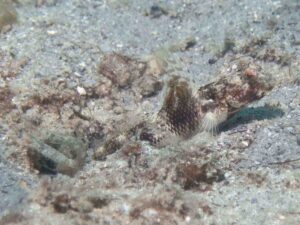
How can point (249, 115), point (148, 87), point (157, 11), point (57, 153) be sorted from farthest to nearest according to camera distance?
point (157, 11) < point (148, 87) < point (249, 115) < point (57, 153)

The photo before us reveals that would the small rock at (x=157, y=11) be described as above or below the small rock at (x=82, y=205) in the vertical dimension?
above

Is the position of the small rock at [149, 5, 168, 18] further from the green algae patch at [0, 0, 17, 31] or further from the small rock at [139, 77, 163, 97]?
the green algae patch at [0, 0, 17, 31]

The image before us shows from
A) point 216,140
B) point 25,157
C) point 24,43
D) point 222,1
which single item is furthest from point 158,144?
point 222,1

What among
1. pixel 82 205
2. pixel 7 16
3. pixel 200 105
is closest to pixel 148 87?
pixel 200 105

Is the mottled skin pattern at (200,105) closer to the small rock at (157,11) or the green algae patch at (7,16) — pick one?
the green algae patch at (7,16)

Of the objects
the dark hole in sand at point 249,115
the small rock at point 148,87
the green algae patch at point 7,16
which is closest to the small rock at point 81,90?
the small rock at point 148,87

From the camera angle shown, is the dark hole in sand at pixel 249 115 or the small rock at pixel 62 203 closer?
the small rock at pixel 62 203

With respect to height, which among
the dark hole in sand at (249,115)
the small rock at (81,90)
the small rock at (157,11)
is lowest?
the dark hole in sand at (249,115)

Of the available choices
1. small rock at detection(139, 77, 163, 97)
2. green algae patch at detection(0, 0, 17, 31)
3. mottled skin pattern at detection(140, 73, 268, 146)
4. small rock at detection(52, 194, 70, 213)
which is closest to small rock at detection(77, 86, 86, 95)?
small rock at detection(139, 77, 163, 97)

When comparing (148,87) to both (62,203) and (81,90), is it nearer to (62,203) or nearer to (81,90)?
(81,90)
